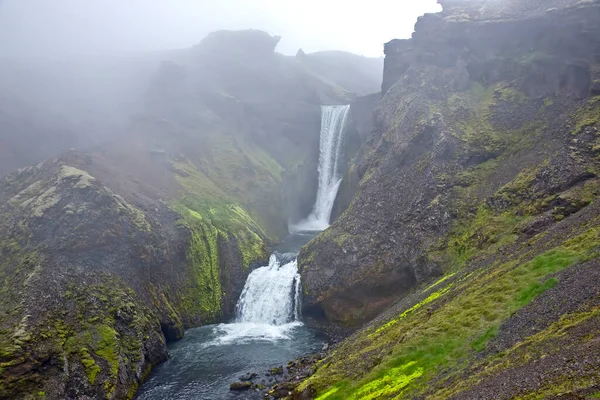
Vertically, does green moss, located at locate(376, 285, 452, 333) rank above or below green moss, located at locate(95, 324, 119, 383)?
Result: above

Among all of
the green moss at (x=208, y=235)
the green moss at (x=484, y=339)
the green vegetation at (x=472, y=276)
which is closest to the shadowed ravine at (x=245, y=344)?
the green moss at (x=208, y=235)

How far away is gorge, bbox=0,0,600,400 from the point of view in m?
29.0

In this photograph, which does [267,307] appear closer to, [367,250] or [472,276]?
[367,250]

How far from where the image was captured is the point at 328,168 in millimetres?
115000

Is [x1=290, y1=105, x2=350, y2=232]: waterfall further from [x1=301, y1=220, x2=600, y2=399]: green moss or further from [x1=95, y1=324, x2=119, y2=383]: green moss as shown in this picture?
[x1=301, y1=220, x2=600, y2=399]: green moss

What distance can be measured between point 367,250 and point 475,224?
50.4 ft

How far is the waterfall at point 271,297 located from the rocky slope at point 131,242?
253 centimetres

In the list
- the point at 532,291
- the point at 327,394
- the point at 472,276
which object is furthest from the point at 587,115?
the point at 327,394

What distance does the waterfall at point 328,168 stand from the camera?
4193 inches

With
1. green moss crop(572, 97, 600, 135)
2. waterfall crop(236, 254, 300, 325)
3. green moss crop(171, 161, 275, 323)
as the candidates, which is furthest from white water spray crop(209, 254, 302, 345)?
green moss crop(572, 97, 600, 135)

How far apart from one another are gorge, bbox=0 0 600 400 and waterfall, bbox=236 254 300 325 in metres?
0.36

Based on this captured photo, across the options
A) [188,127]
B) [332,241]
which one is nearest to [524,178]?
[332,241]

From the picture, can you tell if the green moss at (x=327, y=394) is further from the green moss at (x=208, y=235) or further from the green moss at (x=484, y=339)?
the green moss at (x=208, y=235)

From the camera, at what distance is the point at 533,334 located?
24.2 m
